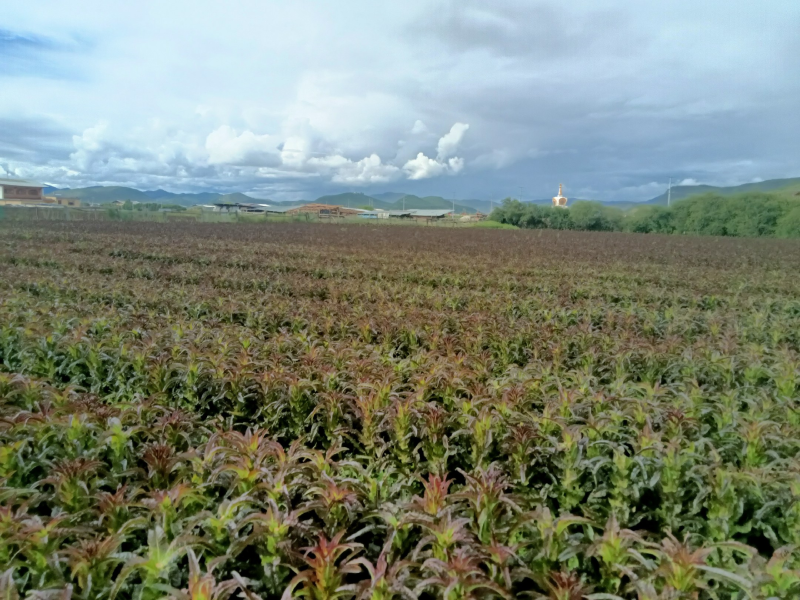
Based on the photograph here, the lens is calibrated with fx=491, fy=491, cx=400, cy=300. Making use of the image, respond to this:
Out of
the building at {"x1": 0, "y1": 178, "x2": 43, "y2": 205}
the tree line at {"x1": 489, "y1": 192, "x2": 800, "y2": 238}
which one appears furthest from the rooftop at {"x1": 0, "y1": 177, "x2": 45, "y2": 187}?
the tree line at {"x1": 489, "y1": 192, "x2": 800, "y2": 238}

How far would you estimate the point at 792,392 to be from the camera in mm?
3562

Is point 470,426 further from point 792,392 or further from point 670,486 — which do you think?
point 792,392

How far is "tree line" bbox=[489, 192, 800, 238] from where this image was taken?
48.3 meters

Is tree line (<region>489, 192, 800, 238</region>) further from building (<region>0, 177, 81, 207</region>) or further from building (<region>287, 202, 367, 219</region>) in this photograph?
building (<region>0, 177, 81, 207</region>)

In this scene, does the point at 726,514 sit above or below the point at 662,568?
below

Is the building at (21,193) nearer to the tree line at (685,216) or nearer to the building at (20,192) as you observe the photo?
the building at (20,192)

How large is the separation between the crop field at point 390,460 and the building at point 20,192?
31.3m

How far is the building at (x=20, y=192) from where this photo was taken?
29897 mm

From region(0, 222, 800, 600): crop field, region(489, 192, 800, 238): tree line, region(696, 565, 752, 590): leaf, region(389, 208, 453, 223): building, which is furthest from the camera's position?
region(389, 208, 453, 223): building

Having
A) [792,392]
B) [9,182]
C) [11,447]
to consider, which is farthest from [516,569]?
[9,182]

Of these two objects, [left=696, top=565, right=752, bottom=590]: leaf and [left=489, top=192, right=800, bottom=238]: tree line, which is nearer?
[left=696, top=565, right=752, bottom=590]: leaf

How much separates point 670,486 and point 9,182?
41.3m

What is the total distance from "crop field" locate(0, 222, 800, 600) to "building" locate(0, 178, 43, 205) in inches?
1234

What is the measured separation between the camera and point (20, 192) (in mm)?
34031
